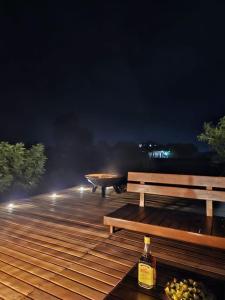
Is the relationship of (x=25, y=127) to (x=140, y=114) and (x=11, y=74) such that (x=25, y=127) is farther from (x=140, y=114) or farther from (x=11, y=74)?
(x=140, y=114)

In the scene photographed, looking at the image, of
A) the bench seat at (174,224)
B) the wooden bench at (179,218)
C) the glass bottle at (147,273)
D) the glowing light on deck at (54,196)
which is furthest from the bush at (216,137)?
the glass bottle at (147,273)

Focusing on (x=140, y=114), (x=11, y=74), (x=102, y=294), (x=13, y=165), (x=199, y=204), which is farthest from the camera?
(x=140, y=114)

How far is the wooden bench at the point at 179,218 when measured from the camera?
271 centimetres

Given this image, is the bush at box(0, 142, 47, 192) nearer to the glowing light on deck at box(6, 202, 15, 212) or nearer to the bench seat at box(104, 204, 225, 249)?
the glowing light on deck at box(6, 202, 15, 212)

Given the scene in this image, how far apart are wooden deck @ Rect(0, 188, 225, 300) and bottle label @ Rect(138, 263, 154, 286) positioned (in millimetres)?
240

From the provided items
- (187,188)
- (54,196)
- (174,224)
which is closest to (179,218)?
(174,224)

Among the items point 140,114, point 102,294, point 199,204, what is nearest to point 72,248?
point 102,294

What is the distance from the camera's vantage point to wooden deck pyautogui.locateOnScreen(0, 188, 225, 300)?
2371 millimetres

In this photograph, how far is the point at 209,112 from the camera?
97.2ft

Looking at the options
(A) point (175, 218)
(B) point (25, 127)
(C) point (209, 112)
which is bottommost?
(A) point (175, 218)

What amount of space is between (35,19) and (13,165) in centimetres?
1637

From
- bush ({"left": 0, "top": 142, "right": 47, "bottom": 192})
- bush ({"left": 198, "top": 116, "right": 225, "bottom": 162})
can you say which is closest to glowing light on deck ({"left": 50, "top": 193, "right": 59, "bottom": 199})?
bush ({"left": 0, "top": 142, "right": 47, "bottom": 192})

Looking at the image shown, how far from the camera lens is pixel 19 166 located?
793 cm

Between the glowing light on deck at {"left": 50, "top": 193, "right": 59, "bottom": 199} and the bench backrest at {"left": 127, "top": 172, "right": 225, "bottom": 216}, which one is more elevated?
the bench backrest at {"left": 127, "top": 172, "right": 225, "bottom": 216}
